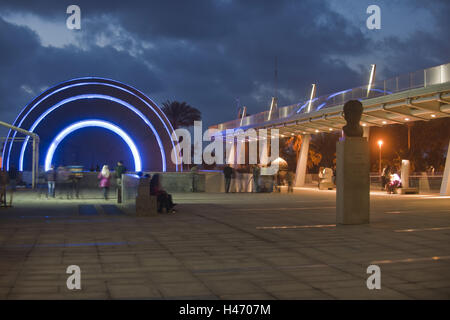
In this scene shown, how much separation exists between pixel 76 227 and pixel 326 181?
2383 centimetres

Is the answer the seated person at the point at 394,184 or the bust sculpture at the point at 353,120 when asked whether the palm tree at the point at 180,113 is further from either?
the bust sculpture at the point at 353,120

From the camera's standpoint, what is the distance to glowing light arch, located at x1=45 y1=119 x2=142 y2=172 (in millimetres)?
37469

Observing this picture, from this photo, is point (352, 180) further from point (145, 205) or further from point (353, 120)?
point (145, 205)

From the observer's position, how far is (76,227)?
37.5 ft

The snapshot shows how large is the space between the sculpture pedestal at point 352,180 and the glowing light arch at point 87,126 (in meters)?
27.7

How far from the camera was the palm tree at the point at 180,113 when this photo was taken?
55.4 meters

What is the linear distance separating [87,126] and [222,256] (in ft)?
110

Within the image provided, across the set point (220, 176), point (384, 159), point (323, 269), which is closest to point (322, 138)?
point (384, 159)

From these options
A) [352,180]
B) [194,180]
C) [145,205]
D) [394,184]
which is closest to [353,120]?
[352,180]

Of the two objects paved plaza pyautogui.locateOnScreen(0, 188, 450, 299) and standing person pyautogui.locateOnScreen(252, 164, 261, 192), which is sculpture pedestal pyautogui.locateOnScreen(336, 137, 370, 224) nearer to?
paved plaza pyautogui.locateOnScreen(0, 188, 450, 299)

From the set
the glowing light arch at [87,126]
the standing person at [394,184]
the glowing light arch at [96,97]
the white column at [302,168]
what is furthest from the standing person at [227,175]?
the white column at [302,168]

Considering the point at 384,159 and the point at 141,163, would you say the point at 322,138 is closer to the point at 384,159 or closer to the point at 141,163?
the point at 384,159
